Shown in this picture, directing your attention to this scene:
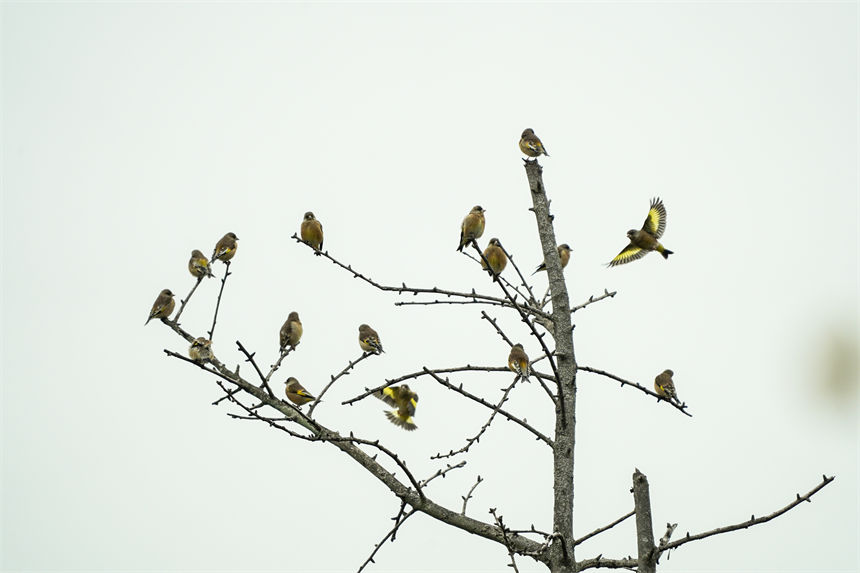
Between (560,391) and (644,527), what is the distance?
856 mm

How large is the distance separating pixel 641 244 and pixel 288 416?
4817 millimetres

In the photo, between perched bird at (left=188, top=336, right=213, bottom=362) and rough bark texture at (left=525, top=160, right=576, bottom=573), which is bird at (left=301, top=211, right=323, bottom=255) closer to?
perched bird at (left=188, top=336, right=213, bottom=362)

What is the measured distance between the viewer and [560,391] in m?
5.11

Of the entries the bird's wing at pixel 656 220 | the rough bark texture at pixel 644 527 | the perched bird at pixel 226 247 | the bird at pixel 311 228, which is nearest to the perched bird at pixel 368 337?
the bird at pixel 311 228

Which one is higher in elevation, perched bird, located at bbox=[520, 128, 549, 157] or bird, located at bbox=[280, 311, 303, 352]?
perched bird, located at bbox=[520, 128, 549, 157]

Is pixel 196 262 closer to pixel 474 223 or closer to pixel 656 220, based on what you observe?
pixel 474 223

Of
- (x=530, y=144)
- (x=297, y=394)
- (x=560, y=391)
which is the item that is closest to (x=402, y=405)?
(x=297, y=394)

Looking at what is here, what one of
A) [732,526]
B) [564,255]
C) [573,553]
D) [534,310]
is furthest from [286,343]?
[564,255]

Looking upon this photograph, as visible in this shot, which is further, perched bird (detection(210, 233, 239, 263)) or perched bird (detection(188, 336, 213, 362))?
perched bird (detection(210, 233, 239, 263))

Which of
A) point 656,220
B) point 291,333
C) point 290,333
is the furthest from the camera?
point 656,220

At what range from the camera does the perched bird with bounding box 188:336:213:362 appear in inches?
227

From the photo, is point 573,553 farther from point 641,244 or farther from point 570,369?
point 641,244

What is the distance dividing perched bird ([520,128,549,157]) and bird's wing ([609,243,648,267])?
2.93m

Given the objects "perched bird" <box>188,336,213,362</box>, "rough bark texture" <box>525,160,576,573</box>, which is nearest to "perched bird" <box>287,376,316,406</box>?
"perched bird" <box>188,336,213,362</box>
